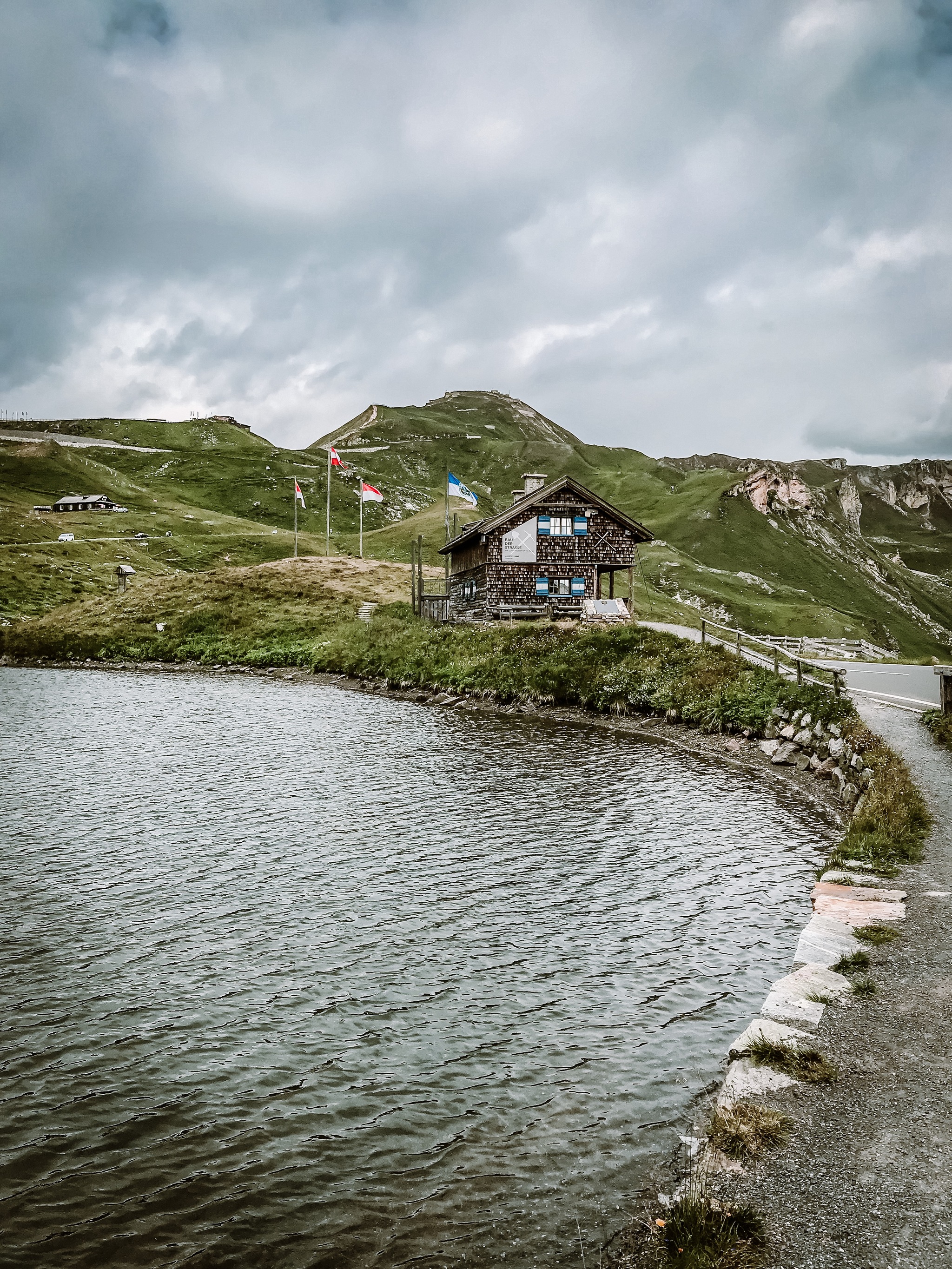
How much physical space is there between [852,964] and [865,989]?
77 centimetres

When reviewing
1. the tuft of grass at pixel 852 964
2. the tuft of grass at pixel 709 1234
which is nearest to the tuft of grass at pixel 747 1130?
the tuft of grass at pixel 709 1234

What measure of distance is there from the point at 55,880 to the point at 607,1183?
11985 millimetres

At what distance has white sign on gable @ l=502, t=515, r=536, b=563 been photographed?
61562 mm

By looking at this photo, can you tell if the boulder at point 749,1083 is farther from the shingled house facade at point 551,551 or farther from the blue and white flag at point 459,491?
the blue and white flag at point 459,491

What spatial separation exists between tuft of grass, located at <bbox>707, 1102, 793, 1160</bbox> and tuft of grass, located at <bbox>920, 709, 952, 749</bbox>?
1777cm

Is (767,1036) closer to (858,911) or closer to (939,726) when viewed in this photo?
(858,911)

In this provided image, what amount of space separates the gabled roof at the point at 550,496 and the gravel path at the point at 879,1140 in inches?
2011

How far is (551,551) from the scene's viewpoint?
2446 inches

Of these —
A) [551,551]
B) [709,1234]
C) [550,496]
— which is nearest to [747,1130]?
[709,1234]

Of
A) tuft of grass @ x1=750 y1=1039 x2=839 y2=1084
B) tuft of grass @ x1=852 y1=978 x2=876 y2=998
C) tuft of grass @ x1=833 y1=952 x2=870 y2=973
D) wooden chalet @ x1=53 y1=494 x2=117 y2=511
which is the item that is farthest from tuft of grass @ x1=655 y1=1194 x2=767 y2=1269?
wooden chalet @ x1=53 y1=494 x2=117 y2=511

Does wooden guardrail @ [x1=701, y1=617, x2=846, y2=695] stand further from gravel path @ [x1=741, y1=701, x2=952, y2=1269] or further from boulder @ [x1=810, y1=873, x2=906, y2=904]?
gravel path @ [x1=741, y1=701, x2=952, y2=1269]

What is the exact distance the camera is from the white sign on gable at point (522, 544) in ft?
202

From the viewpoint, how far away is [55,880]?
1526 centimetres

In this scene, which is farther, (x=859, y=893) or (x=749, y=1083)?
(x=859, y=893)
